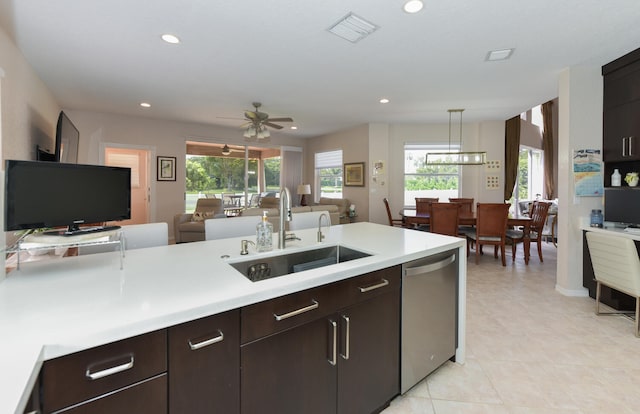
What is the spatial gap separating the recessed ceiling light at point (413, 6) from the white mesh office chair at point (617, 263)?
2.45 meters

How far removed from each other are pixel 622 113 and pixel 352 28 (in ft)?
9.73

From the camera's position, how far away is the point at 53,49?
115 inches

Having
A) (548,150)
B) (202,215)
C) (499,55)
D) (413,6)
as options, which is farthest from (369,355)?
(548,150)

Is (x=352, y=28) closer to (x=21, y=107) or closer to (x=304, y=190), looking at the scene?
(x=21, y=107)

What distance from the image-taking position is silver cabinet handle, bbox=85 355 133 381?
786mm

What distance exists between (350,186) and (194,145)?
13.4ft

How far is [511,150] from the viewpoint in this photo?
631 cm

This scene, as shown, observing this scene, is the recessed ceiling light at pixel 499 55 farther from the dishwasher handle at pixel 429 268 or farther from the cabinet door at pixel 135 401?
the cabinet door at pixel 135 401

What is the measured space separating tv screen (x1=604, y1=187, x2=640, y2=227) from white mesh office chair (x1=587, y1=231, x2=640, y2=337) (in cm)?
63

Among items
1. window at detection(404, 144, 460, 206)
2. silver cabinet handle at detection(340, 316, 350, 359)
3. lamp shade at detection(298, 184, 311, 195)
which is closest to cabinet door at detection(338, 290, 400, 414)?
silver cabinet handle at detection(340, 316, 350, 359)

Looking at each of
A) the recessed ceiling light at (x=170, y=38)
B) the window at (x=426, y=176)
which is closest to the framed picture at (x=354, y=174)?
the window at (x=426, y=176)

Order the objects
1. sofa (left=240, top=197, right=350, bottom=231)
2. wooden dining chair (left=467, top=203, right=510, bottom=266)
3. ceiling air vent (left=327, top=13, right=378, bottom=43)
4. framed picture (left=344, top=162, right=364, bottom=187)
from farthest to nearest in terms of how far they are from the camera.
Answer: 1. framed picture (left=344, top=162, right=364, bottom=187)
2. sofa (left=240, top=197, right=350, bottom=231)
3. wooden dining chair (left=467, top=203, right=510, bottom=266)
4. ceiling air vent (left=327, top=13, right=378, bottom=43)

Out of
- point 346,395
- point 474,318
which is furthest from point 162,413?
point 474,318

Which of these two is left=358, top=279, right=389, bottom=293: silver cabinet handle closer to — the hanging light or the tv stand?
the tv stand
